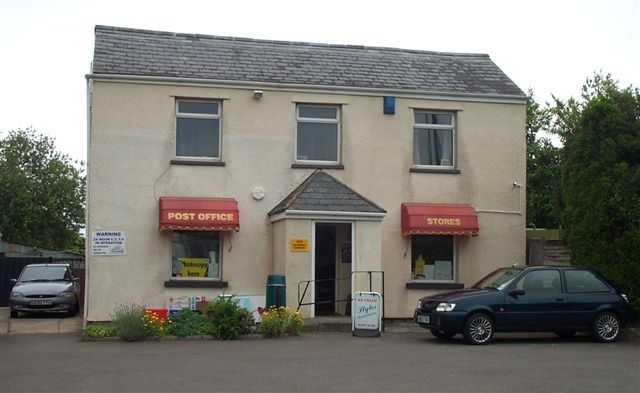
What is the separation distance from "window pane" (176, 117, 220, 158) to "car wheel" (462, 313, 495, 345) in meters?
8.03

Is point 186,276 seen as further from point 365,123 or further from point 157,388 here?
point 157,388

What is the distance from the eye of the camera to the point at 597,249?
19.2 meters

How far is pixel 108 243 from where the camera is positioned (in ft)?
66.3

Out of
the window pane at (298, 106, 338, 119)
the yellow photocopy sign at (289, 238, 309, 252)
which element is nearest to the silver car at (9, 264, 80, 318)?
the yellow photocopy sign at (289, 238, 309, 252)

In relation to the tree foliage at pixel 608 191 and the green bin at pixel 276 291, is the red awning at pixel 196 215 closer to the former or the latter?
the green bin at pixel 276 291

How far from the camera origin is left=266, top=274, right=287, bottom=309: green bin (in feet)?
62.2

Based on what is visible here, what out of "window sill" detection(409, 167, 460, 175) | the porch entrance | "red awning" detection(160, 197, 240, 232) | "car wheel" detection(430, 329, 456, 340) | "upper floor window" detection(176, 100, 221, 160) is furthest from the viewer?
the porch entrance

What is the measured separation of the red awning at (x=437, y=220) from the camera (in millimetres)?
21234

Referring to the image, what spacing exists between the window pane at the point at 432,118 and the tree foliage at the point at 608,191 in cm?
363

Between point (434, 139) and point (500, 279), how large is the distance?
5680 mm

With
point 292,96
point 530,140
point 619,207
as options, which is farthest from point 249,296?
point 530,140

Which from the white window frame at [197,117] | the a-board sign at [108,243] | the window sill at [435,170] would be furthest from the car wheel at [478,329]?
the a-board sign at [108,243]

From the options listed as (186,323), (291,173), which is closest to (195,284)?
(186,323)

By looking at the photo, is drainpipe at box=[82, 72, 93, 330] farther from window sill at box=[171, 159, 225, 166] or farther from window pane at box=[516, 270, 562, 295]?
window pane at box=[516, 270, 562, 295]
